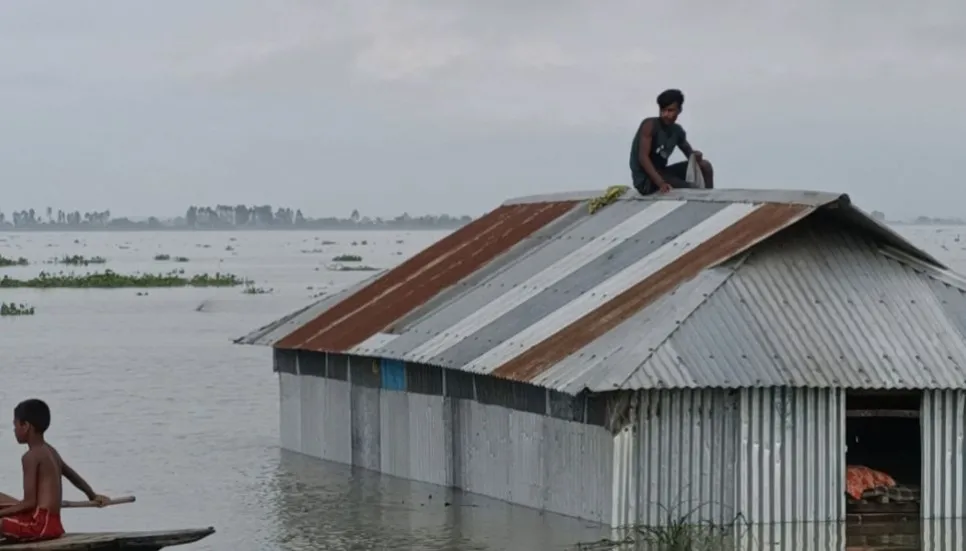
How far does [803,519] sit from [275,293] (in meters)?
54.7

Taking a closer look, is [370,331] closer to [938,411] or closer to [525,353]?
[525,353]

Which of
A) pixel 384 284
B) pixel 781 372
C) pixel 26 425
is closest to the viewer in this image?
pixel 26 425

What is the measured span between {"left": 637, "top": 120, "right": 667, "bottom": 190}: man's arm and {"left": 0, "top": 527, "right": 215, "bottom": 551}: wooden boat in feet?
30.6

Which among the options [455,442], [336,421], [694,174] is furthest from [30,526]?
[694,174]

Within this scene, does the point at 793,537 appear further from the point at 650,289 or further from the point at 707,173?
the point at 707,173

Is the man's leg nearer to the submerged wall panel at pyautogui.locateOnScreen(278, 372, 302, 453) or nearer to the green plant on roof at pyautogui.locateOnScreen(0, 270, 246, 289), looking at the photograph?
the submerged wall panel at pyautogui.locateOnScreen(278, 372, 302, 453)

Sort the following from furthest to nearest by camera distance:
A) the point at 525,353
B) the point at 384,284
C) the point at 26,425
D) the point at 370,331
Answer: the point at 384,284 → the point at 370,331 → the point at 525,353 → the point at 26,425

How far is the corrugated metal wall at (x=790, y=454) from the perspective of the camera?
1841 centimetres

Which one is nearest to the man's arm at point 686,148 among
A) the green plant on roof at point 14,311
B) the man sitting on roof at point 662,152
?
the man sitting on roof at point 662,152

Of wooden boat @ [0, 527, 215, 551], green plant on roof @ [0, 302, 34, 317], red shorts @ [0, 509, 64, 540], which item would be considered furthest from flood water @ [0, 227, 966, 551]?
red shorts @ [0, 509, 64, 540]

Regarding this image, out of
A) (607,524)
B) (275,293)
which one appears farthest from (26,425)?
(275,293)

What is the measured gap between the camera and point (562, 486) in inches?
755

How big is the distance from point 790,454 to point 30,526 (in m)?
7.24

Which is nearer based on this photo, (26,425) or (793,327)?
(26,425)
